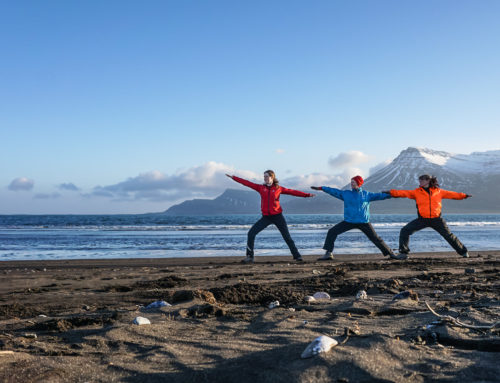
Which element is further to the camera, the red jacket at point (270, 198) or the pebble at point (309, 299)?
the red jacket at point (270, 198)

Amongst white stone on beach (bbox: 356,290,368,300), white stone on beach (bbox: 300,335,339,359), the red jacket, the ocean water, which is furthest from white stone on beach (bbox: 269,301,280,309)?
the ocean water

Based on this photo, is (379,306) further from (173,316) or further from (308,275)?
(308,275)

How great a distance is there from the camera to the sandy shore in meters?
2.70

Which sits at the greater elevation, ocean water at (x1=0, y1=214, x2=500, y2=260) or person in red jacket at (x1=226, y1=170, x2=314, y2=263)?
person in red jacket at (x1=226, y1=170, x2=314, y2=263)

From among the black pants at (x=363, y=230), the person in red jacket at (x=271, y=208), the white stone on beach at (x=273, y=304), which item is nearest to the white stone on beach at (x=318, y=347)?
the white stone on beach at (x=273, y=304)

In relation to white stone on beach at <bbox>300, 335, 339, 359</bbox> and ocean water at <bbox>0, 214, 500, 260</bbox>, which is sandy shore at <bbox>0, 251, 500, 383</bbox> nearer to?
white stone on beach at <bbox>300, 335, 339, 359</bbox>

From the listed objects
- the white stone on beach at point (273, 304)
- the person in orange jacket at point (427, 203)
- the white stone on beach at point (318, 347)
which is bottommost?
the white stone on beach at point (273, 304)

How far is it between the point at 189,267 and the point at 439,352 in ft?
23.7

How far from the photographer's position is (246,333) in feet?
12.3

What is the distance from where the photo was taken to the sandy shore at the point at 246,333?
270 cm

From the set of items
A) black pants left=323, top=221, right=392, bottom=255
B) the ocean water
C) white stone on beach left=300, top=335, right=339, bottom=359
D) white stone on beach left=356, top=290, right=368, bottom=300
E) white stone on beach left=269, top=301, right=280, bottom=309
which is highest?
black pants left=323, top=221, right=392, bottom=255

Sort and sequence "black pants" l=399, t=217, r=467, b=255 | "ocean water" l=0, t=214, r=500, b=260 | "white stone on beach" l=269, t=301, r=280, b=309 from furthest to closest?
"ocean water" l=0, t=214, r=500, b=260
"black pants" l=399, t=217, r=467, b=255
"white stone on beach" l=269, t=301, r=280, b=309

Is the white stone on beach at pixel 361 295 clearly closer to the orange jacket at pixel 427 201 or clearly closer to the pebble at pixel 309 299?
the pebble at pixel 309 299

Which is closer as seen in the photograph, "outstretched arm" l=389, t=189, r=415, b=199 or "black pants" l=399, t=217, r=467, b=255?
"outstretched arm" l=389, t=189, r=415, b=199
